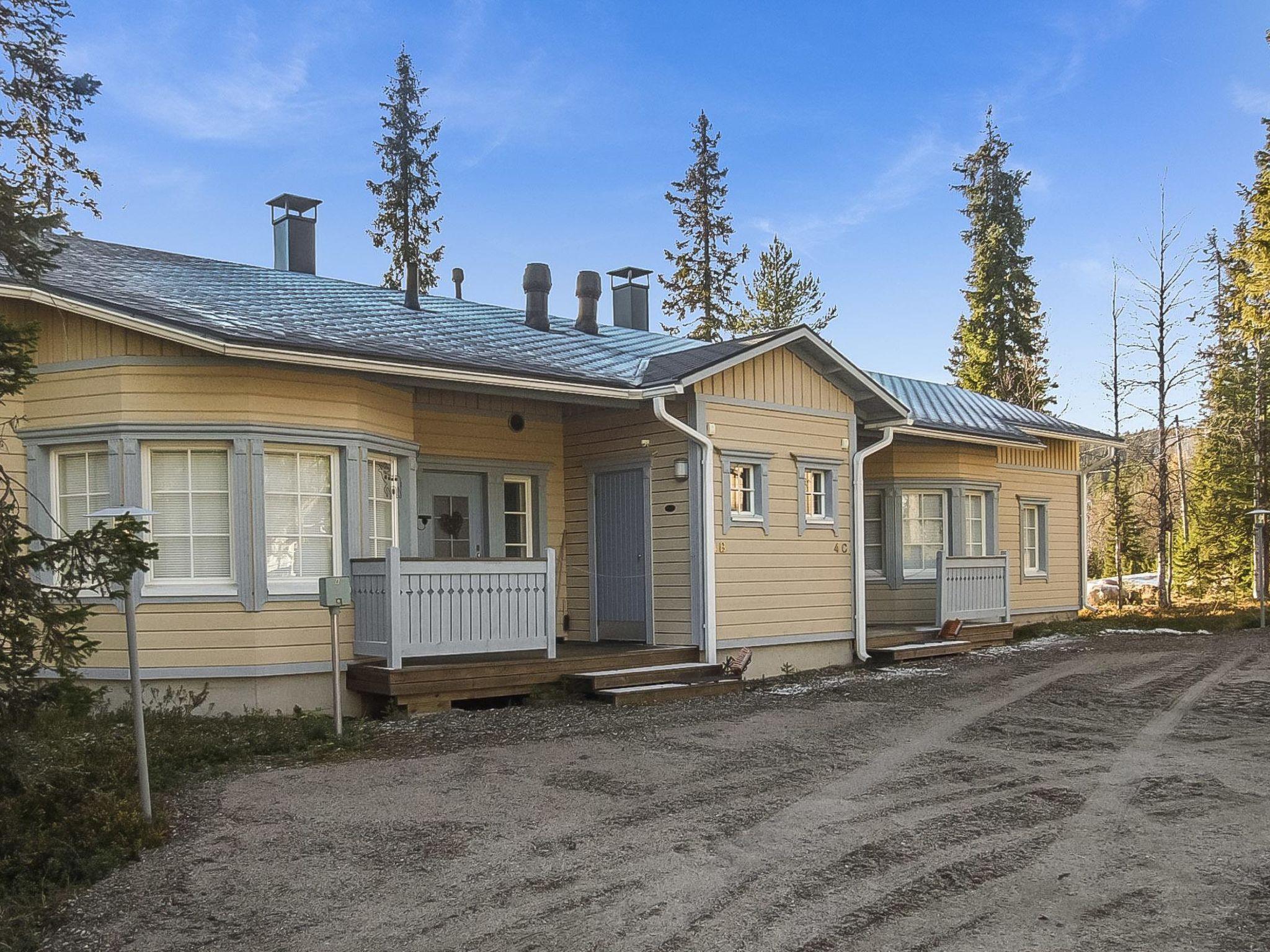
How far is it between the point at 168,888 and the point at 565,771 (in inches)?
117

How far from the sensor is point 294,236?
49.8 ft

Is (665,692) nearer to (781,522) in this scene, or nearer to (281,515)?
(781,522)

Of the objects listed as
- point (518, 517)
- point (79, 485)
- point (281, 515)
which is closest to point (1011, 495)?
point (518, 517)

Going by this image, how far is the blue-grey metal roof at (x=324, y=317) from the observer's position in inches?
384

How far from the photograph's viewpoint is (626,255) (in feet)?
117

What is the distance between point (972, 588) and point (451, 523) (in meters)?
8.19

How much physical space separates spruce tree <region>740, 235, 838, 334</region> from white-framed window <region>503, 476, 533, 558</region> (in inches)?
952

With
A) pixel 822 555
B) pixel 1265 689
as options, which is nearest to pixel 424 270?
pixel 822 555

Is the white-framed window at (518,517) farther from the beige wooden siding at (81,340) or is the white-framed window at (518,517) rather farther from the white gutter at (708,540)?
the beige wooden siding at (81,340)

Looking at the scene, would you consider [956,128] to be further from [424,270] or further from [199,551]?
[199,551]

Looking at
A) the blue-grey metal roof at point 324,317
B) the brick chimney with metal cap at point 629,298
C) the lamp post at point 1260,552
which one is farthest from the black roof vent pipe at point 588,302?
the lamp post at point 1260,552

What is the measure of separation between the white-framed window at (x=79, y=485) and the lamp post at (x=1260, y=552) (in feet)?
63.9

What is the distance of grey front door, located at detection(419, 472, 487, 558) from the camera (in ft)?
40.8

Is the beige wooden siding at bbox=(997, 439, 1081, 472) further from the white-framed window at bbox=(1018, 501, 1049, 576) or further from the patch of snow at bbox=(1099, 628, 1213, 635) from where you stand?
the patch of snow at bbox=(1099, 628, 1213, 635)
